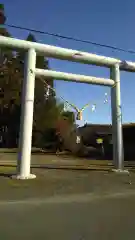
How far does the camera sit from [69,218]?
670cm

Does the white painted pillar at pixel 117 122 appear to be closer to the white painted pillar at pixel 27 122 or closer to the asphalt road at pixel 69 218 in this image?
the white painted pillar at pixel 27 122

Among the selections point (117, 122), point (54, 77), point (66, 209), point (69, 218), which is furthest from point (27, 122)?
point (69, 218)

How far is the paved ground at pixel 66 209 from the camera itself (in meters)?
5.78

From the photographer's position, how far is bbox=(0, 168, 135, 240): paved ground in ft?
19.0

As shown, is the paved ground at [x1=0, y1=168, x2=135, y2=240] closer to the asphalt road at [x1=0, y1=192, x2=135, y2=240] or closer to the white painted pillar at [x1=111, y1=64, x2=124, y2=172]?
the asphalt road at [x1=0, y1=192, x2=135, y2=240]

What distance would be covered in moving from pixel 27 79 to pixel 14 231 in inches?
335

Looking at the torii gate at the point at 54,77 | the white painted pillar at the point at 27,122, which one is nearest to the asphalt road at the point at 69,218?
the white painted pillar at the point at 27,122

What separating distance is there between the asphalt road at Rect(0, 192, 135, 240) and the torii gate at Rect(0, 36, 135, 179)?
4136 mm

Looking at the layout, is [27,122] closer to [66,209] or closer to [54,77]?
[54,77]

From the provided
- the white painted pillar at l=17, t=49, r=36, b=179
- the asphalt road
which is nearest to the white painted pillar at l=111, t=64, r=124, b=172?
the white painted pillar at l=17, t=49, r=36, b=179

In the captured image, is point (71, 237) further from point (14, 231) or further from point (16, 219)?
point (16, 219)

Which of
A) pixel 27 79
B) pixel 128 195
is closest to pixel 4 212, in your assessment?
pixel 128 195

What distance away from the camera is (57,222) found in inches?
252

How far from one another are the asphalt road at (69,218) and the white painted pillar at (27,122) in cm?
396
